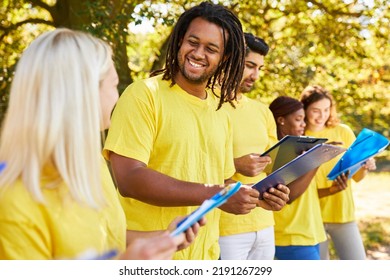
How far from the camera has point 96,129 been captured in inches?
64.7

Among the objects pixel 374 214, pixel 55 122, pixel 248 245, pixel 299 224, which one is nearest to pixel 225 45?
pixel 248 245

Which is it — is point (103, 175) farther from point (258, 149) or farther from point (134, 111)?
point (258, 149)

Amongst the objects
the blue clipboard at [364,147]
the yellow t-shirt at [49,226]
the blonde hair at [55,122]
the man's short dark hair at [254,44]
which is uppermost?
the man's short dark hair at [254,44]

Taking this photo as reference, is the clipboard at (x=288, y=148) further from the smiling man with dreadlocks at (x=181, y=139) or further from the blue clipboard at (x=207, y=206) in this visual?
the blue clipboard at (x=207, y=206)

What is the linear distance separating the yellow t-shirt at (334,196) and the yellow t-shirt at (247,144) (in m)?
1.16

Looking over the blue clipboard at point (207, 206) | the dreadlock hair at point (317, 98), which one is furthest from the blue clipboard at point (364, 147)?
the blue clipboard at point (207, 206)

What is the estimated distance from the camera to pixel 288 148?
130 inches

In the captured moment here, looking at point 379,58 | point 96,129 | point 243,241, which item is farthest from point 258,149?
point 379,58

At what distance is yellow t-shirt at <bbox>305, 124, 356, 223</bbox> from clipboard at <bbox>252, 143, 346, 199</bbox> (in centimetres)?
148

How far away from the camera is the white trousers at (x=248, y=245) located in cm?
349

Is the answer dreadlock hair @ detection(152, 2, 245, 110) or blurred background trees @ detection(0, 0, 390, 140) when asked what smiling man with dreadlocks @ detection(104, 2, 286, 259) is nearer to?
dreadlock hair @ detection(152, 2, 245, 110)

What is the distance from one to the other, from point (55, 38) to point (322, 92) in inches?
137

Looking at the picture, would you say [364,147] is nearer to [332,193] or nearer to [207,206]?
[332,193]
